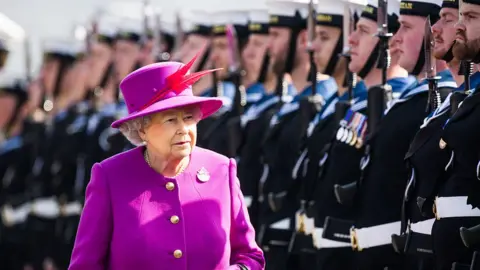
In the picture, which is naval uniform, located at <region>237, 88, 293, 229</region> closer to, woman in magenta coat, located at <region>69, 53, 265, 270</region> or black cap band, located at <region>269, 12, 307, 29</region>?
black cap band, located at <region>269, 12, 307, 29</region>

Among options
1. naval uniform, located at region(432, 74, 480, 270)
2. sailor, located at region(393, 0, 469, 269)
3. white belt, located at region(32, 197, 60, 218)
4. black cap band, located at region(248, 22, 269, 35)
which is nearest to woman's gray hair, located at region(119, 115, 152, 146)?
naval uniform, located at region(432, 74, 480, 270)

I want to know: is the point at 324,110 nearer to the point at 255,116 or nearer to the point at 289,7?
the point at 289,7

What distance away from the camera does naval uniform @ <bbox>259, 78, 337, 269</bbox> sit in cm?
1084

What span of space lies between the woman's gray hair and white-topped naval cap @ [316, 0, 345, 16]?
302 cm

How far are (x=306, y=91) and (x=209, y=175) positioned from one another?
3708mm

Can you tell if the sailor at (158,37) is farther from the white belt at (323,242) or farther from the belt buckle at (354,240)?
the belt buckle at (354,240)

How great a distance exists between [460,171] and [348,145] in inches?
68.8

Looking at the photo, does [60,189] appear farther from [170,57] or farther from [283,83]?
[283,83]

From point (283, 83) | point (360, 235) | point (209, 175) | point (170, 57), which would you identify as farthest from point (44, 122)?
point (209, 175)

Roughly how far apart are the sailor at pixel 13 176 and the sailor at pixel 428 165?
28.9ft

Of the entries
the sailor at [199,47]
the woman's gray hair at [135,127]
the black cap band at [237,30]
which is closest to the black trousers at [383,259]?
the woman's gray hair at [135,127]

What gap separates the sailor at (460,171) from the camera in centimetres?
771

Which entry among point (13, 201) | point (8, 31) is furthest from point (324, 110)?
point (13, 201)

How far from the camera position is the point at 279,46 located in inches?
453
